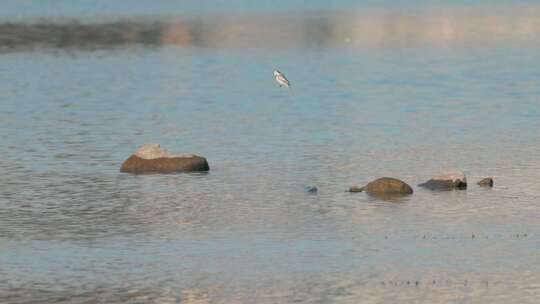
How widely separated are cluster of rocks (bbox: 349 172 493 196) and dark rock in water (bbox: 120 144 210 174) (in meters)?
7.56

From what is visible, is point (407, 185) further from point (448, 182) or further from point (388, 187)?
point (448, 182)

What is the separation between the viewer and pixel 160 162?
168 ft

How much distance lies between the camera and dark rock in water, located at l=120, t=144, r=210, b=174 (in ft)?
168

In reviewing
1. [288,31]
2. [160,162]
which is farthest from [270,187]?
[288,31]

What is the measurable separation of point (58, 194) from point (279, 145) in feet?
49.5

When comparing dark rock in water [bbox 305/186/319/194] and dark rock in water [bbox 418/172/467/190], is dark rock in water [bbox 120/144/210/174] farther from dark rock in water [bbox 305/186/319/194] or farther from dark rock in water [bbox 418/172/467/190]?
dark rock in water [bbox 418/172/467/190]

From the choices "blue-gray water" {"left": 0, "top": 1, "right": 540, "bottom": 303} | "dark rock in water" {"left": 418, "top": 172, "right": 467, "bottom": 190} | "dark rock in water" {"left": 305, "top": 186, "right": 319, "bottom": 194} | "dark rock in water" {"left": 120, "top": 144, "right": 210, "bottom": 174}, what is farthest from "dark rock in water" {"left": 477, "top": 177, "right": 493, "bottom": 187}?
"dark rock in water" {"left": 120, "top": 144, "right": 210, "bottom": 174}

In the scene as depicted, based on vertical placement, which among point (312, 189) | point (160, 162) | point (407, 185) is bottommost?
point (312, 189)

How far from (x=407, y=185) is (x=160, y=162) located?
1005cm

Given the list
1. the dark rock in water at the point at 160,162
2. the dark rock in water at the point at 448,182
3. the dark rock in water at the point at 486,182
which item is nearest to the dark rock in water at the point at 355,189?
the dark rock in water at the point at 448,182

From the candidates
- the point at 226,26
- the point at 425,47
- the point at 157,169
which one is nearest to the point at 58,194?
the point at 157,169

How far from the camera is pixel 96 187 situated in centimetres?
4853

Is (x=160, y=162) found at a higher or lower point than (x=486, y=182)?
higher

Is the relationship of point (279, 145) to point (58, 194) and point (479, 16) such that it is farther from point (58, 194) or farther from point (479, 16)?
point (479, 16)
